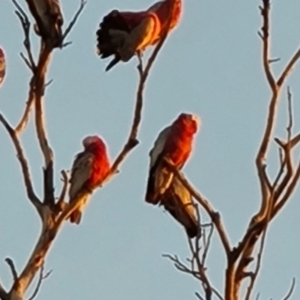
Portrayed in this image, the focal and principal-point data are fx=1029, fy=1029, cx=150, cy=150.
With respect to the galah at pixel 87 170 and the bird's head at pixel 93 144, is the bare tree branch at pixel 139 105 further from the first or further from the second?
the bird's head at pixel 93 144

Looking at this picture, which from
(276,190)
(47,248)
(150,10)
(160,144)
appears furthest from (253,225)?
(150,10)

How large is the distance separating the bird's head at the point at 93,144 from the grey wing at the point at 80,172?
9 centimetres

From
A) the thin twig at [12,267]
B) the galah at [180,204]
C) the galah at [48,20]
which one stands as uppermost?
the galah at [48,20]

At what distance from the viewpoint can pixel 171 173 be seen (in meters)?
5.67

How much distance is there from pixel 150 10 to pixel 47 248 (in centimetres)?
273

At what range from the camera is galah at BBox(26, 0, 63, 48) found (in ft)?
16.8

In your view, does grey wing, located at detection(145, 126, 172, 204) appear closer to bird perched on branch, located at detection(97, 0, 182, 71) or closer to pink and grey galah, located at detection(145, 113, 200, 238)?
pink and grey galah, located at detection(145, 113, 200, 238)

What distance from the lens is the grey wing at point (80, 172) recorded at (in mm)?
5781

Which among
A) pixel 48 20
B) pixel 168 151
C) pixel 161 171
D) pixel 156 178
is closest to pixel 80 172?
pixel 168 151

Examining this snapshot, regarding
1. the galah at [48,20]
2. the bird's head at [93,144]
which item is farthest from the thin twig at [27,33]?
the bird's head at [93,144]

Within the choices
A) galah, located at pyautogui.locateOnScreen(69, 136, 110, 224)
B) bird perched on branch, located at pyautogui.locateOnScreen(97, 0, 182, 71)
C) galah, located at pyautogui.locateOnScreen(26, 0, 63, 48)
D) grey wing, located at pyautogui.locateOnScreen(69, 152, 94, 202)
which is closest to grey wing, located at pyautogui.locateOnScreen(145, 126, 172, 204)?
galah, located at pyautogui.locateOnScreen(69, 136, 110, 224)

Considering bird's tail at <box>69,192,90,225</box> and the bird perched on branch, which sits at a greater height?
the bird perched on branch

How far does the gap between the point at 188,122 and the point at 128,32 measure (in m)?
0.89

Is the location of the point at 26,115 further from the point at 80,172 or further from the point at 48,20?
the point at 80,172
